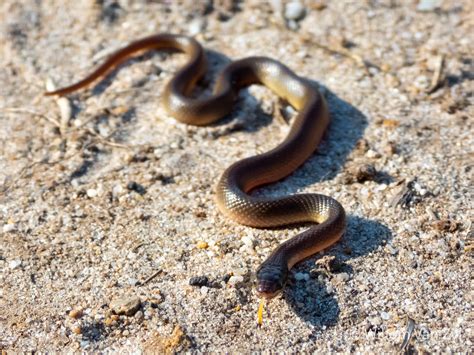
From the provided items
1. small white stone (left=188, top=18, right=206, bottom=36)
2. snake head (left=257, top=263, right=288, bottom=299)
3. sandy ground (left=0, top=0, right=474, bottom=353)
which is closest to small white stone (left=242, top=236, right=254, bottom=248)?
sandy ground (left=0, top=0, right=474, bottom=353)

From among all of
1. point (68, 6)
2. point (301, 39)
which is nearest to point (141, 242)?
point (301, 39)

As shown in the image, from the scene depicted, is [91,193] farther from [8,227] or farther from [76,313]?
[76,313]

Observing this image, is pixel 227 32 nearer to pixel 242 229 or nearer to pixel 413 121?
pixel 413 121

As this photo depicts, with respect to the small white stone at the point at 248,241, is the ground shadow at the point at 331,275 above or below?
above

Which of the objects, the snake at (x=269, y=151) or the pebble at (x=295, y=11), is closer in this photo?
the snake at (x=269, y=151)

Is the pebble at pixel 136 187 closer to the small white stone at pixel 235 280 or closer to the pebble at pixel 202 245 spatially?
the pebble at pixel 202 245

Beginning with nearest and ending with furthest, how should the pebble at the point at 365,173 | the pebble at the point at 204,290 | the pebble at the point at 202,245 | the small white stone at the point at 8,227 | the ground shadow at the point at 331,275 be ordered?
the ground shadow at the point at 331,275 → the pebble at the point at 204,290 → the pebble at the point at 202,245 → the small white stone at the point at 8,227 → the pebble at the point at 365,173

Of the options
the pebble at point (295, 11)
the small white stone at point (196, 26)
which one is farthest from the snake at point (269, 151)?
the pebble at point (295, 11)

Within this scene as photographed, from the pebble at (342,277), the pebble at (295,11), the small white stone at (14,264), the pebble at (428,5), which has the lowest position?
the small white stone at (14,264)
